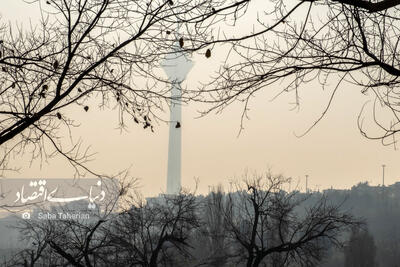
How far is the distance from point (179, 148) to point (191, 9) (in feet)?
353

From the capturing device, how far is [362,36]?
235 inches

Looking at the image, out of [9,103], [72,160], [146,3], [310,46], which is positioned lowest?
[72,160]

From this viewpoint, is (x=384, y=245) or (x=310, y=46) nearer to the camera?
(x=310, y=46)

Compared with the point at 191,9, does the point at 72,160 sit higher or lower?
lower

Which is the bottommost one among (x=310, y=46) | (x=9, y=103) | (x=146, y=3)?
(x=9, y=103)

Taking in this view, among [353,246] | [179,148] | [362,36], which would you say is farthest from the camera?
[179,148]

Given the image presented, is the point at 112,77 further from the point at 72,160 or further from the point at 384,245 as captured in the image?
the point at 384,245

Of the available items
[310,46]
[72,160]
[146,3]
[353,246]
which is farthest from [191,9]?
[353,246]

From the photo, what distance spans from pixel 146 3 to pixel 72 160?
6.33 ft

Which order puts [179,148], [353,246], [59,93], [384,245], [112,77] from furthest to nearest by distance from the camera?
[179,148] < [384,245] < [353,246] < [112,77] < [59,93]

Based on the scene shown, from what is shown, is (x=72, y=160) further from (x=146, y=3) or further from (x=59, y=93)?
(x=146, y=3)

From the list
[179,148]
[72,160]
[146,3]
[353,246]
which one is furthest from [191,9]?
[179,148]

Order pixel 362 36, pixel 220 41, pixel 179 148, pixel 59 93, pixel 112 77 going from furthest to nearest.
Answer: pixel 179 148
pixel 112 77
pixel 59 93
pixel 362 36
pixel 220 41

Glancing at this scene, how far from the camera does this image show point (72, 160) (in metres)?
7.00
